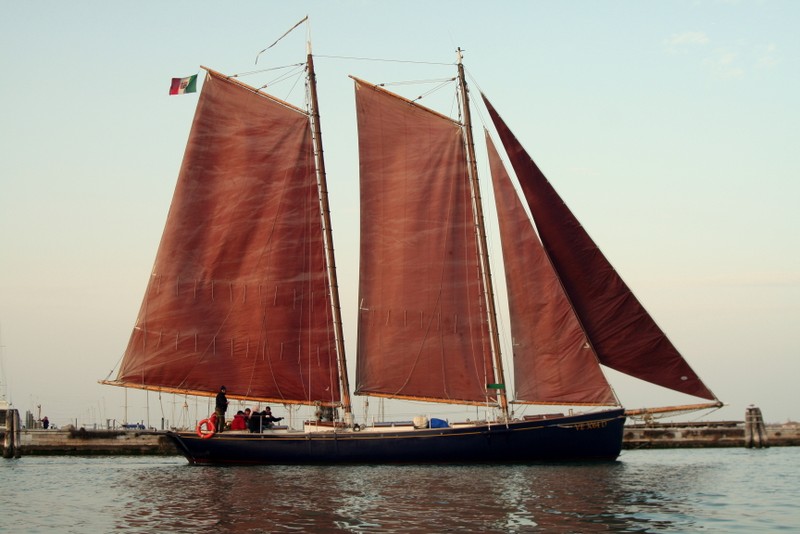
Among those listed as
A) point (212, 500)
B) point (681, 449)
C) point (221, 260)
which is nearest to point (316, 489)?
point (212, 500)

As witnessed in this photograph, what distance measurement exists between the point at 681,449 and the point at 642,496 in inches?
1294

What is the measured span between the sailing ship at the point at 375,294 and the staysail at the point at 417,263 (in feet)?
0.24

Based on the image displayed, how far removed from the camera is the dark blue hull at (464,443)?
42.2 meters

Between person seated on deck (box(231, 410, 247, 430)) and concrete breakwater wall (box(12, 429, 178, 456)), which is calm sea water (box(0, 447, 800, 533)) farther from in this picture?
concrete breakwater wall (box(12, 429, 178, 456))

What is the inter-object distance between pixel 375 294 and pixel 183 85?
16.4m

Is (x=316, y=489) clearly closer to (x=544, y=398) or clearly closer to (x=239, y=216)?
(x=544, y=398)

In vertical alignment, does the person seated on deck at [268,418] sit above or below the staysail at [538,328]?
below

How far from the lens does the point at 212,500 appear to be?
3092 centimetres

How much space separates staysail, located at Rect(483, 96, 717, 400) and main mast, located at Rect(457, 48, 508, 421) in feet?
9.09

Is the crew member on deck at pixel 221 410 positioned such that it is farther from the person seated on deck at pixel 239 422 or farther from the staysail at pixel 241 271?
the staysail at pixel 241 271

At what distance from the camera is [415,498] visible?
29.9 metres

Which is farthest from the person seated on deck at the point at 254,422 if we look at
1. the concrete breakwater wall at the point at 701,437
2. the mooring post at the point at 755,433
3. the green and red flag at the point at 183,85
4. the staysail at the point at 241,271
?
the mooring post at the point at 755,433

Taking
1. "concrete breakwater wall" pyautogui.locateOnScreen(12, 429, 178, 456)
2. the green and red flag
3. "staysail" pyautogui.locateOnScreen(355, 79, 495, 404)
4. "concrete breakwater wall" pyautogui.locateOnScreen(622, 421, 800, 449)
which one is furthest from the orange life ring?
"concrete breakwater wall" pyautogui.locateOnScreen(622, 421, 800, 449)

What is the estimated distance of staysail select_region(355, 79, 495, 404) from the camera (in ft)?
149
